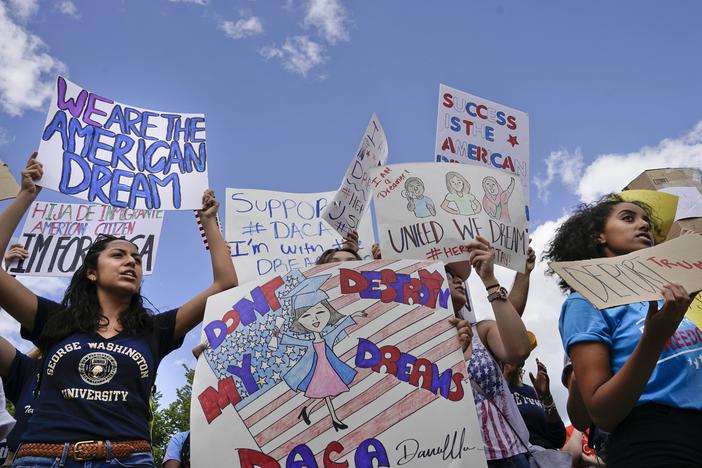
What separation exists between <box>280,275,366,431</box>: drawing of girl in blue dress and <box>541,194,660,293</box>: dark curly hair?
100cm

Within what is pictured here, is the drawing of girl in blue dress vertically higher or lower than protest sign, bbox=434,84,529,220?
lower

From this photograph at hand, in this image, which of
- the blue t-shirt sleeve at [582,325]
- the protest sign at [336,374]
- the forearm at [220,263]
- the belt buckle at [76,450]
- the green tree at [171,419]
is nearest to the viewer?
the blue t-shirt sleeve at [582,325]

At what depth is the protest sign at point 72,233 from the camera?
427cm

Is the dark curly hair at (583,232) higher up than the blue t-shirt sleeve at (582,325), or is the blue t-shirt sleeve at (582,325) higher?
the dark curly hair at (583,232)

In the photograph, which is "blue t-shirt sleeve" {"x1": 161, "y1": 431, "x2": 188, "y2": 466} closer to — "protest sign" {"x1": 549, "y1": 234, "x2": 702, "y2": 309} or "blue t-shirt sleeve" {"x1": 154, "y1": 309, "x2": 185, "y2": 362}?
"blue t-shirt sleeve" {"x1": 154, "y1": 309, "x2": 185, "y2": 362}

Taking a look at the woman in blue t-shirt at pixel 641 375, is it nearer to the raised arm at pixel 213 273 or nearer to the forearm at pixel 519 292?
the forearm at pixel 519 292

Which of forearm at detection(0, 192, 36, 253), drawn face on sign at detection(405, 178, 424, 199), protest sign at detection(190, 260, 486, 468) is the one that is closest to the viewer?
protest sign at detection(190, 260, 486, 468)

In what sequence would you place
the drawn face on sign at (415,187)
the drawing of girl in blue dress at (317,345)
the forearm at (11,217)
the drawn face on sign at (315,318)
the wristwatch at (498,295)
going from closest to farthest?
the drawing of girl in blue dress at (317,345) < the drawn face on sign at (315,318) < the wristwatch at (498,295) < the forearm at (11,217) < the drawn face on sign at (415,187)


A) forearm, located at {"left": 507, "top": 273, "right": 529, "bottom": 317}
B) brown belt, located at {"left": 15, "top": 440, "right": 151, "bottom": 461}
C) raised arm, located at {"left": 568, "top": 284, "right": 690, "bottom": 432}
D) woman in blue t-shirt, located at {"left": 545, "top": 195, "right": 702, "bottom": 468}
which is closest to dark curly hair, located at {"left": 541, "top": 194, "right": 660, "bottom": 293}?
forearm, located at {"left": 507, "top": 273, "right": 529, "bottom": 317}

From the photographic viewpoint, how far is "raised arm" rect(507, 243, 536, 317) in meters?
3.30

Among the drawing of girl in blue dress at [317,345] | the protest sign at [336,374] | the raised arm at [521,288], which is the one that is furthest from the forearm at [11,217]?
the raised arm at [521,288]

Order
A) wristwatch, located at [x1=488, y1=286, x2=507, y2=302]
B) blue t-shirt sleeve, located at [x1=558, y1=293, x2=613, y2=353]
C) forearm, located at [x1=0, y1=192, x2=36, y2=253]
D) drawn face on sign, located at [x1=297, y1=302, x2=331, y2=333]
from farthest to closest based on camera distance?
forearm, located at [x1=0, y1=192, x2=36, y2=253], wristwatch, located at [x1=488, y1=286, x2=507, y2=302], drawn face on sign, located at [x1=297, y1=302, x2=331, y2=333], blue t-shirt sleeve, located at [x1=558, y1=293, x2=613, y2=353]

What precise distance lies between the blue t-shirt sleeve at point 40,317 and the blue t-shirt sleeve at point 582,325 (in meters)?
2.22

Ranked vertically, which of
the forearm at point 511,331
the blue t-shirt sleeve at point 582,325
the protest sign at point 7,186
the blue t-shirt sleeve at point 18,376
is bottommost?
the blue t-shirt sleeve at point 582,325
